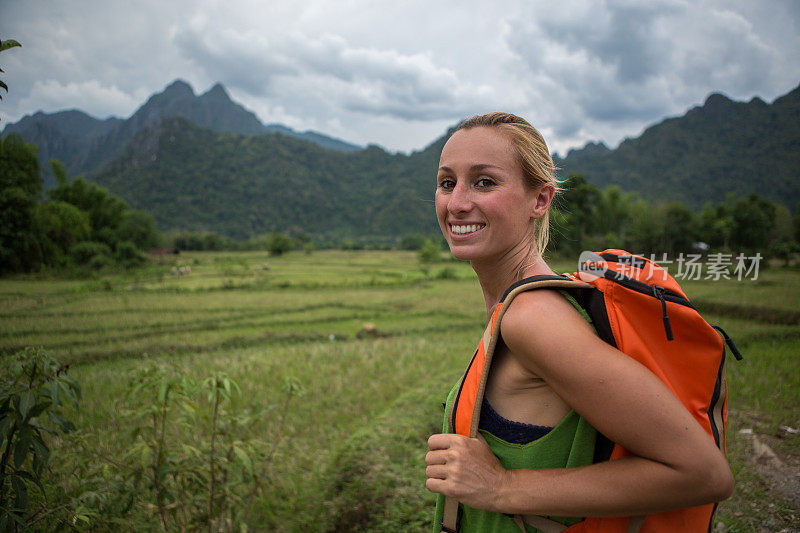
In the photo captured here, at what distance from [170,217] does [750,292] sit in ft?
126

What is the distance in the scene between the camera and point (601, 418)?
0.78 m

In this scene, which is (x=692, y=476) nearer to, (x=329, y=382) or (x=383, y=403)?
(x=383, y=403)

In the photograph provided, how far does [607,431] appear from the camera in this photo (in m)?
0.79

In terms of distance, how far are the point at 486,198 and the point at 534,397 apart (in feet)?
1.80

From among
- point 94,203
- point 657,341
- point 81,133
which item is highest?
point 81,133

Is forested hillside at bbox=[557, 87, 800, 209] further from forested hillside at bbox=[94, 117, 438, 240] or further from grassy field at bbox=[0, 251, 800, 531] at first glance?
forested hillside at bbox=[94, 117, 438, 240]

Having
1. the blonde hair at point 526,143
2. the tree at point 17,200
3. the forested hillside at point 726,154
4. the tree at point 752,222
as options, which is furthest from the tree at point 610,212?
the tree at point 17,200

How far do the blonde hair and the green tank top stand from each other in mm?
399

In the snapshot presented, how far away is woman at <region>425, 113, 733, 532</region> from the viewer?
742 millimetres

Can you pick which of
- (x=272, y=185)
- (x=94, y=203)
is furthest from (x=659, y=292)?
(x=272, y=185)

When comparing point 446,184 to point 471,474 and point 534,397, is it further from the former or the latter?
point 471,474

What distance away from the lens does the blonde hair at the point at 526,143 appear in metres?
1.12

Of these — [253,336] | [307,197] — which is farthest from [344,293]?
[307,197]

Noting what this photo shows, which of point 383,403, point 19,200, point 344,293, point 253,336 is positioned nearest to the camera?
point 19,200
